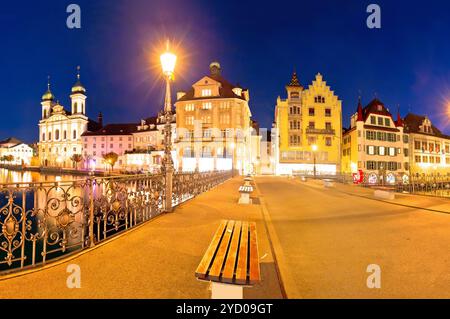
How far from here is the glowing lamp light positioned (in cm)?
980

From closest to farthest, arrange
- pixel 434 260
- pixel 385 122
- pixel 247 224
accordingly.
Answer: pixel 434 260, pixel 247 224, pixel 385 122

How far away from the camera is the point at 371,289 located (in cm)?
399

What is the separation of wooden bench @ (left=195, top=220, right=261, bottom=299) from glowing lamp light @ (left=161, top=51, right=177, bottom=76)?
23.1 ft

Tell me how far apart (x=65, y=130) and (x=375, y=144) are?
109 m

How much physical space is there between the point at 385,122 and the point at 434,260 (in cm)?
5186

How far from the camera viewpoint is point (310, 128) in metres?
51.5

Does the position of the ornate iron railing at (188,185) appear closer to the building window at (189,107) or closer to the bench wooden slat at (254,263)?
the bench wooden slat at (254,263)

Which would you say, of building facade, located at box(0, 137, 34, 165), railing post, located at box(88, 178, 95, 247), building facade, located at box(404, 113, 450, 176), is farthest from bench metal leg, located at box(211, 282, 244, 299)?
building facade, located at box(0, 137, 34, 165)

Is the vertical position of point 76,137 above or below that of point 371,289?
above

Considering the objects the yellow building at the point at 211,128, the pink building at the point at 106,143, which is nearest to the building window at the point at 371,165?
the yellow building at the point at 211,128

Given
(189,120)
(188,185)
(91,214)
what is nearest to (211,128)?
(189,120)

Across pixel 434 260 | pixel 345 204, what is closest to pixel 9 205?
pixel 434 260
